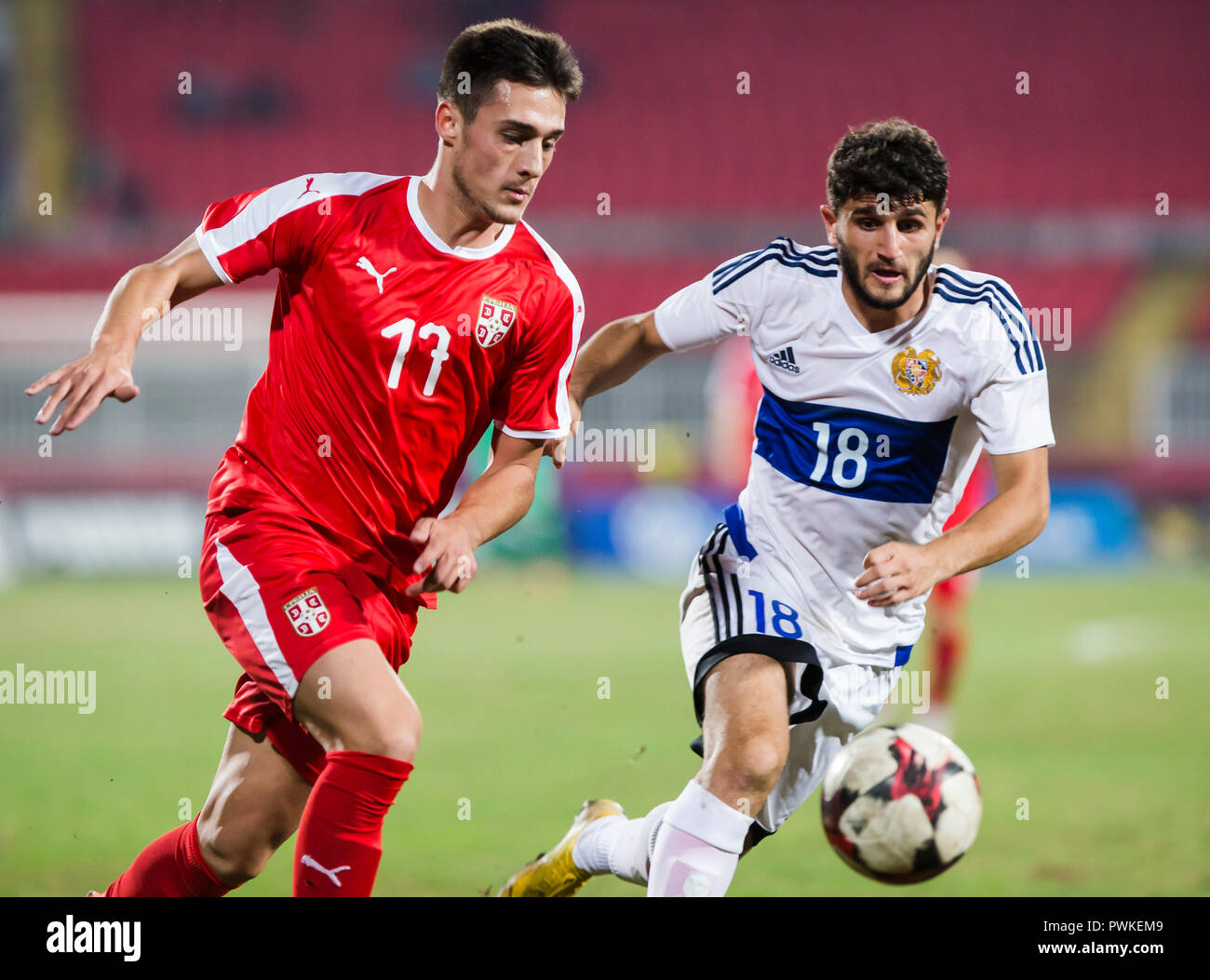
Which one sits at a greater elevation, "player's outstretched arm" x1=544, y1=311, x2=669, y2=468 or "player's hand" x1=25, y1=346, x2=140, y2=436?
"player's outstretched arm" x1=544, y1=311, x2=669, y2=468

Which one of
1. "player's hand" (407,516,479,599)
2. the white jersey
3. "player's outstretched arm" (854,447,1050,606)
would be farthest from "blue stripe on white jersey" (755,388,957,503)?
"player's hand" (407,516,479,599)

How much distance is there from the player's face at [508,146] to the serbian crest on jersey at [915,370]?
1.11 metres

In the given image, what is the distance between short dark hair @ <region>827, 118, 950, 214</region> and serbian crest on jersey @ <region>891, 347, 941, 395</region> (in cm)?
40

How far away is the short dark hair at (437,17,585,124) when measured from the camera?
3.57 meters

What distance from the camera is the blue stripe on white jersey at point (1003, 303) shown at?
372cm

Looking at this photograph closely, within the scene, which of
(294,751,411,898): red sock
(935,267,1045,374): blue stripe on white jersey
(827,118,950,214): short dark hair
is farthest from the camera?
(935,267,1045,374): blue stripe on white jersey

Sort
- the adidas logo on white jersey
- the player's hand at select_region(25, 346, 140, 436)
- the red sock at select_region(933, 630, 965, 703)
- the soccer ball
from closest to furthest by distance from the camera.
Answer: the player's hand at select_region(25, 346, 140, 436) → the soccer ball → the adidas logo on white jersey → the red sock at select_region(933, 630, 965, 703)

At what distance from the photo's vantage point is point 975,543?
11.4 feet

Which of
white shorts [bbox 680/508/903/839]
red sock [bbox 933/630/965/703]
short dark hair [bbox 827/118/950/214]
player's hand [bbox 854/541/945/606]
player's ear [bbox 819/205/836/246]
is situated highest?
short dark hair [bbox 827/118/950/214]

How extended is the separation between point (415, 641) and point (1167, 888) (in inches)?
314

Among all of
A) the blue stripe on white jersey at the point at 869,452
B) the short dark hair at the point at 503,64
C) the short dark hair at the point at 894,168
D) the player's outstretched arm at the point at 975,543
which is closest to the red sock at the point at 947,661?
the blue stripe on white jersey at the point at 869,452

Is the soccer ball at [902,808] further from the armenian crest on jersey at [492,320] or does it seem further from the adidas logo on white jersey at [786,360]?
the armenian crest on jersey at [492,320]

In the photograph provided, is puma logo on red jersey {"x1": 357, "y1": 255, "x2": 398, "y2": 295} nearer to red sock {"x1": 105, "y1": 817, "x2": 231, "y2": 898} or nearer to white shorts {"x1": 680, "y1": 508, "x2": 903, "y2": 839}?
white shorts {"x1": 680, "y1": 508, "x2": 903, "y2": 839}

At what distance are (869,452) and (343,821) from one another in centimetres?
175
